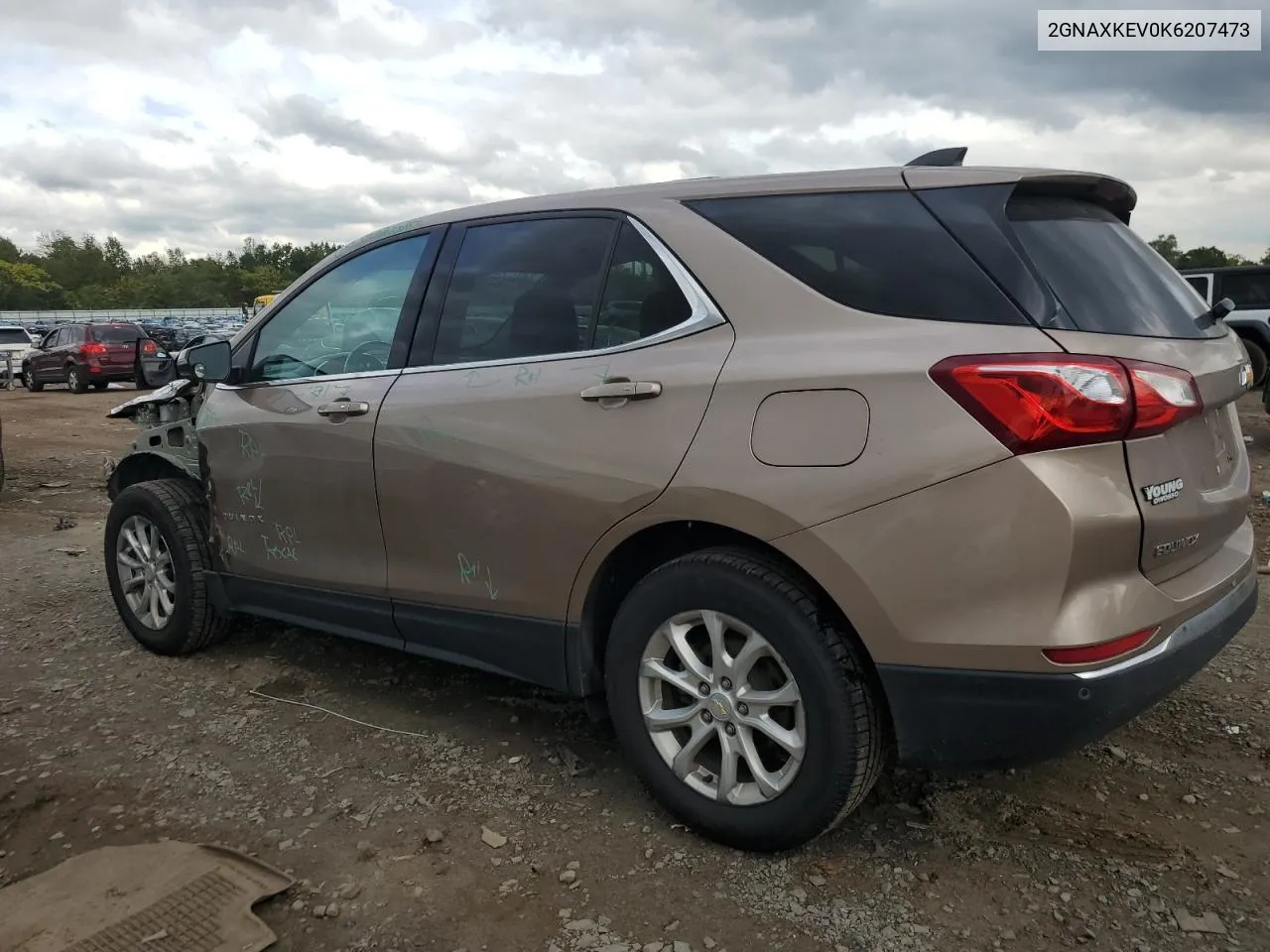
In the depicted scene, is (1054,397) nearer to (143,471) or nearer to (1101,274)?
(1101,274)

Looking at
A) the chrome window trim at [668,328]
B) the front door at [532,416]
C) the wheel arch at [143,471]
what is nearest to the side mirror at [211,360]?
the wheel arch at [143,471]

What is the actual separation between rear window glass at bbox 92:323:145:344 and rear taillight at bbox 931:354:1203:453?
78.0 feet

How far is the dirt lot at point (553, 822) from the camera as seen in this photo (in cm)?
242

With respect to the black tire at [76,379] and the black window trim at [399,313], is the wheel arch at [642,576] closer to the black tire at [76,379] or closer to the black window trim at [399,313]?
the black window trim at [399,313]

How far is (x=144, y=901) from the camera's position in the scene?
2541mm

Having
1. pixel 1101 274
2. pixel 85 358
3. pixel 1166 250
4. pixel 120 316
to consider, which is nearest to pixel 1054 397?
pixel 1101 274

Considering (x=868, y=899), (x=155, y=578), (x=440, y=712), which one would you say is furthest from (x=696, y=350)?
(x=155, y=578)

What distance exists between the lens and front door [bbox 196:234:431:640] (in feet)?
11.4

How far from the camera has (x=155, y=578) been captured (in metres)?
4.37

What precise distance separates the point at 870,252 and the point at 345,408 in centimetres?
191

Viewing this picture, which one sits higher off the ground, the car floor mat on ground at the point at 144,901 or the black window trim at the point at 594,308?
the black window trim at the point at 594,308

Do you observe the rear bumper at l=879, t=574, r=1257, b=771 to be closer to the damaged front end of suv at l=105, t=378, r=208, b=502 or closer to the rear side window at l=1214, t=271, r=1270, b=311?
the damaged front end of suv at l=105, t=378, r=208, b=502

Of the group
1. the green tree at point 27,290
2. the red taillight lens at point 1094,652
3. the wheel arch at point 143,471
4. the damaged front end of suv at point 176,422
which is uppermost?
the green tree at point 27,290

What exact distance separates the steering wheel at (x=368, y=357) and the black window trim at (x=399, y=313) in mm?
23
